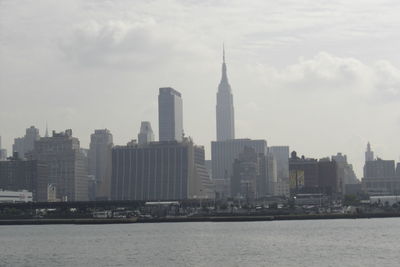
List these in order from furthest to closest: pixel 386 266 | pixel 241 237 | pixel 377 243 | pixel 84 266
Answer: pixel 241 237 < pixel 377 243 < pixel 84 266 < pixel 386 266

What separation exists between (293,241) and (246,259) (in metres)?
32.2

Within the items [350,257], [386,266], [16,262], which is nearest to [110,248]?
[16,262]

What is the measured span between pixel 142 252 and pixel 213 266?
80.1ft

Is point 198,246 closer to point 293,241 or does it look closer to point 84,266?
point 293,241

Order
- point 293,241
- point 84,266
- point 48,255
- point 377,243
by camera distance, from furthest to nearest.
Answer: point 293,241
point 377,243
point 48,255
point 84,266

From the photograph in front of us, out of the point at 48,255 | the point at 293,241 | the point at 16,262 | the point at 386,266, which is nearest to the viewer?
the point at 386,266

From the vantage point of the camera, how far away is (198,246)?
127125 millimetres

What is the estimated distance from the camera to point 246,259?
10306 cm

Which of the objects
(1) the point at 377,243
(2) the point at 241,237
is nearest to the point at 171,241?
(2) the point at 241,237

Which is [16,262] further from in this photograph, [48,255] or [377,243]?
[377,243]

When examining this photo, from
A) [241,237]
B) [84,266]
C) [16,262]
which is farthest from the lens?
[241,237]

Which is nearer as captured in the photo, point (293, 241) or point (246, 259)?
point (246, 259)

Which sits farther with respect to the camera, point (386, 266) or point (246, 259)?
point (246, 259)

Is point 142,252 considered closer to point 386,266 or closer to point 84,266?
point 84,266
